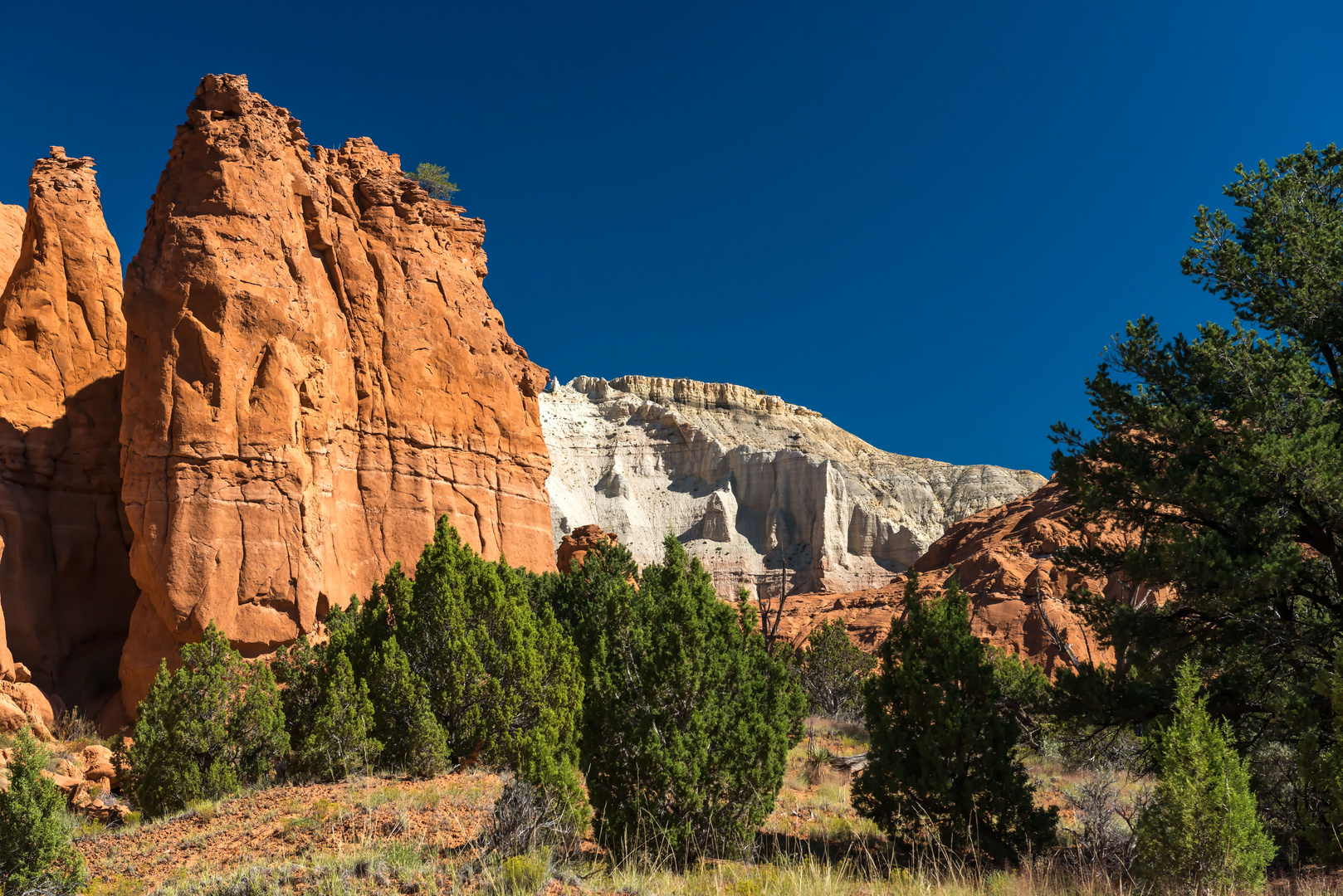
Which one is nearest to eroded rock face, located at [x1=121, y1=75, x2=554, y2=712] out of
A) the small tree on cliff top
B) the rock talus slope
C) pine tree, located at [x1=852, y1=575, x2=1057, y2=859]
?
the small tree on cliff top

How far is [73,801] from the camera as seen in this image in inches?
581

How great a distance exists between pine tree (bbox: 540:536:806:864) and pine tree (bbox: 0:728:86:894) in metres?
5.87

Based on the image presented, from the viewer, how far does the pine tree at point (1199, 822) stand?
716 cm

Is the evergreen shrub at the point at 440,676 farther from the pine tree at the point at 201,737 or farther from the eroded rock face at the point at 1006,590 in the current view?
the eroded rock face at the point at 1006,590

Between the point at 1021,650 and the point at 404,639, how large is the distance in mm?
25298

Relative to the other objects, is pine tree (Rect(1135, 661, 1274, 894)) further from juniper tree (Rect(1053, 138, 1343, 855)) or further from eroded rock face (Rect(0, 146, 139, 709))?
eroded rock face (Rect(0, 146, 139, 709))

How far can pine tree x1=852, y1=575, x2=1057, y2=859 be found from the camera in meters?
9.59

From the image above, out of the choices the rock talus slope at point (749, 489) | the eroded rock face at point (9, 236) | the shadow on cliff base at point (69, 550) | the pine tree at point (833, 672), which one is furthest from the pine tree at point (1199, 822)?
the rock talus slope at point (749, 489)

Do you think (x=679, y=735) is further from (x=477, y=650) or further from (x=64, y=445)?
(x=64, y=445)

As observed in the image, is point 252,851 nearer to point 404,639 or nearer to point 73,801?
point 404,639

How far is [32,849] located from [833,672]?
85.4ft

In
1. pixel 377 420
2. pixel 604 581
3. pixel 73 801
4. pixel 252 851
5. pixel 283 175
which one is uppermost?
pixel 283 175

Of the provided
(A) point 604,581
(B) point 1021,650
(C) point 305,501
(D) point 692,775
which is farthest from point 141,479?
(B) point 1021,650

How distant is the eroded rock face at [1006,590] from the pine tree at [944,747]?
1802cm
